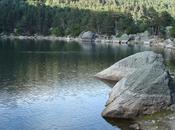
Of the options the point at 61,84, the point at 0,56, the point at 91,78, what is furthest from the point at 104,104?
the point at 0,56

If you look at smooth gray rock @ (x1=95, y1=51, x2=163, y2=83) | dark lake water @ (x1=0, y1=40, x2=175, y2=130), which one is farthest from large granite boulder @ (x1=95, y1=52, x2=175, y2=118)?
smooth gray rock @ (x1=95, y1=51, x2=163, y2=83)

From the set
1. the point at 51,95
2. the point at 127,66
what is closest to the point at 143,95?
the point at 51,95

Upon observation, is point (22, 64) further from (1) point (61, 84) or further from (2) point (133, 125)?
(2) point (133, 125)

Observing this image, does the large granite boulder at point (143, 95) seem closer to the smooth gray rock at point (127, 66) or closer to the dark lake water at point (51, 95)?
the dark lake water at point (51, 95)

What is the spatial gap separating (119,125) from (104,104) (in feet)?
31.9

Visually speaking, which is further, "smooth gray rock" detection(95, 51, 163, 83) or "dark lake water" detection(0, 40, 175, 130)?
"smooth gray rock" detection(95, 51, 163, 83)

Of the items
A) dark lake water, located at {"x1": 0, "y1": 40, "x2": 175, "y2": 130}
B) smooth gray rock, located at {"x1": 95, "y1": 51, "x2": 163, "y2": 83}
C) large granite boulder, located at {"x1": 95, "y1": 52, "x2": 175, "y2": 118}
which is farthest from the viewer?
smooth gray rock, located at {"x1": 95, "y1": 51, "x2": 163, "y2": 83}

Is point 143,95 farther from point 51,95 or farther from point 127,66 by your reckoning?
point 127,66

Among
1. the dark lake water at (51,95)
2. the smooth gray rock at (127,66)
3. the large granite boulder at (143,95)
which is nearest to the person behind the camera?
the dark lake water at (51,95)

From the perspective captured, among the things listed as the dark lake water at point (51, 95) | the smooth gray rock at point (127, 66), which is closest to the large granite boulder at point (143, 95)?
the dark lake water at point (51, 95)

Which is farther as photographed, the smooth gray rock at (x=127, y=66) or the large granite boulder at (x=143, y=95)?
the smooth gray rock at (x=127, y=66)

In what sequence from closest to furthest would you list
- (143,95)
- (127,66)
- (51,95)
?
(143,95), (51,95), (127,66)

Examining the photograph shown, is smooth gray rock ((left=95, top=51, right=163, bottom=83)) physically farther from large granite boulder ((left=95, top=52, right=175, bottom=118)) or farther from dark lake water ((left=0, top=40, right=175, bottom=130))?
large granite boulder ((left=95, top=52, right=175, bottom=118))

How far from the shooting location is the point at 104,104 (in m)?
57.7
